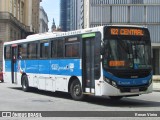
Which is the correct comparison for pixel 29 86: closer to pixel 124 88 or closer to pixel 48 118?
pixel 124 88

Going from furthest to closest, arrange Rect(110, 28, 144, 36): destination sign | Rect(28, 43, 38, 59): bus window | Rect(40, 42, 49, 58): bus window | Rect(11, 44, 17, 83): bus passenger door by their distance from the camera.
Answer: Rect(11, 44, 17, 83): bus passenger door
Rect(28, 43, 38, 59): bus window
Rect(40, 42, 49, 58): bus window
Rect(110, 28, 144, 36): destination sign

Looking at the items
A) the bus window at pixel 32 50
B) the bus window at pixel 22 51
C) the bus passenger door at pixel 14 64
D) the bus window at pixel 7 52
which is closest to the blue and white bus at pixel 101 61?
the bus window at pixel 32 50

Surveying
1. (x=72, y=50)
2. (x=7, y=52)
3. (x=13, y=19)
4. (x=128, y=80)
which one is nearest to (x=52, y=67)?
(x=72, y=50)

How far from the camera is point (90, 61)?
700 inches

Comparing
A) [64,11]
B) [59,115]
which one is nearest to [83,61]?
[59,115]

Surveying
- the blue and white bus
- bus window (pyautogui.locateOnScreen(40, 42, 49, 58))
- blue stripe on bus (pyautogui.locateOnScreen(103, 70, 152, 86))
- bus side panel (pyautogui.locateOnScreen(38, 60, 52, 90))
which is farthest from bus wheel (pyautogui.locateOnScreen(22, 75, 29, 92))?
blue stripe on bus (pyautogui.locateOnScreen(103, 70, 152, 86))

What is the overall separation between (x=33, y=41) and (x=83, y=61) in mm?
5978

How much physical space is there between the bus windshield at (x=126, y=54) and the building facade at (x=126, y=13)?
4587 centimetres

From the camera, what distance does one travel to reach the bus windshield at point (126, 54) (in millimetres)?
16828

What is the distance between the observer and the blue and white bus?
55.2 feet

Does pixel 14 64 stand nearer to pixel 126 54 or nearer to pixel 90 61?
pixel 90 61

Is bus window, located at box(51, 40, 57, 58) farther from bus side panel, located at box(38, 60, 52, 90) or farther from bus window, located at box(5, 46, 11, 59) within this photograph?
bus window, located at box(5, 46, 11, 59)

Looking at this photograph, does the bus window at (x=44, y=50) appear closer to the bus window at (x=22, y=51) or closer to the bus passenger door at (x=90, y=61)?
the bus window at (x=22, y=51)

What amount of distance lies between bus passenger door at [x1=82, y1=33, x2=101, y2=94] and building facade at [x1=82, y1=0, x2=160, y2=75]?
1793 inches
